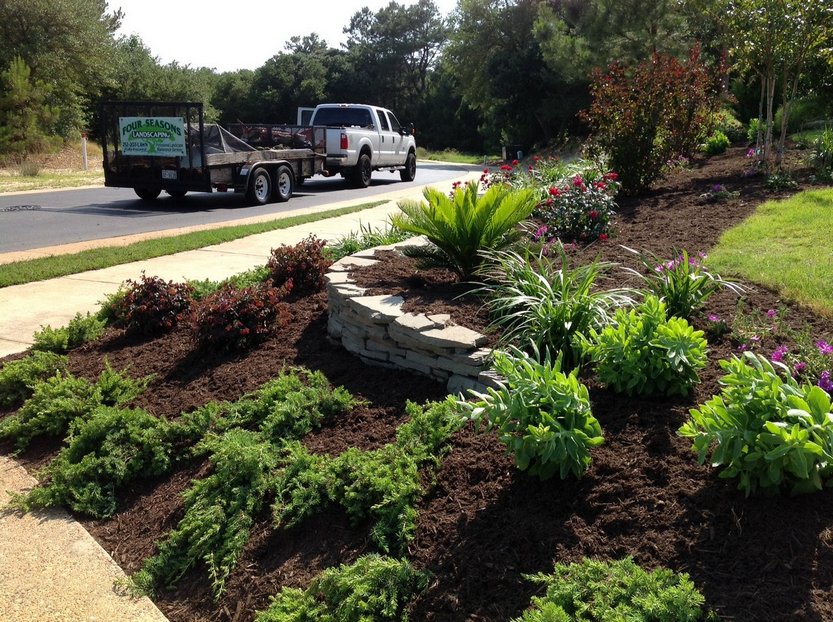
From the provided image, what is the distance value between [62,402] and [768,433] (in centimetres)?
384

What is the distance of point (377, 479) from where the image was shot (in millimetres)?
3186

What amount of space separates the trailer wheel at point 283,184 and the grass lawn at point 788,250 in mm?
10962

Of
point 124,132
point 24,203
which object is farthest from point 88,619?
point 24,203

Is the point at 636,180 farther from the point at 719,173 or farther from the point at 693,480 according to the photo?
the point at 693,480

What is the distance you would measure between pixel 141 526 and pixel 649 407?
2491mm

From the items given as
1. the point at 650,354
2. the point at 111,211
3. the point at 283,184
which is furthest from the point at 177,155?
the point at 650,354

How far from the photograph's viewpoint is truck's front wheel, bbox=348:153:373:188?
1986 cm

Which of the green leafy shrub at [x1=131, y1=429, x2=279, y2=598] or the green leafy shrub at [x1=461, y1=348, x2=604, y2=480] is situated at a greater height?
the green leafy shrub at [x1=461, y1=348, x2=604, y2=480]

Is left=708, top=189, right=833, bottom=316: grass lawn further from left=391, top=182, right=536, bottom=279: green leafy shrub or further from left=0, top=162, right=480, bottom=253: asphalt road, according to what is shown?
left=0, top=162, right=480, bottom=253: asphalt road

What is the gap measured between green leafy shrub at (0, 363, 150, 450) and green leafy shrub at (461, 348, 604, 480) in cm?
265

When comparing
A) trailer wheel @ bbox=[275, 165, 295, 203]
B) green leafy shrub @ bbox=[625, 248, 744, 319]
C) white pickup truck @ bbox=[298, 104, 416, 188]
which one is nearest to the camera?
green leafy shrub @ bbox=[625, 248, 744, 319]

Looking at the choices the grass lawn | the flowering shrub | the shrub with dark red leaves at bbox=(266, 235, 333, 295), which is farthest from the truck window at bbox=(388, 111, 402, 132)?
the shrub with dark red leaves at bbox=(266, 235, 333, 295)

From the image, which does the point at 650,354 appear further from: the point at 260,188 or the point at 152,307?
the point at 260,188

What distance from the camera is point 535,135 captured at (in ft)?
120
